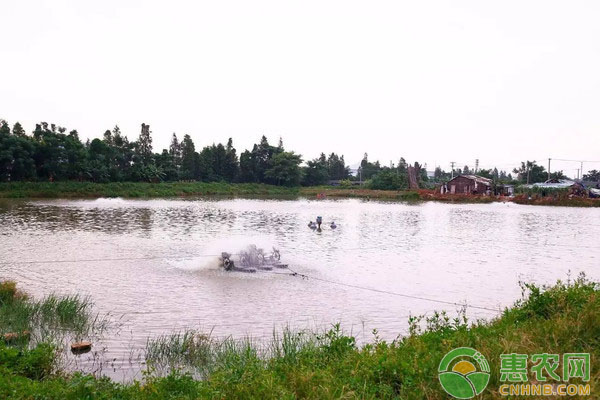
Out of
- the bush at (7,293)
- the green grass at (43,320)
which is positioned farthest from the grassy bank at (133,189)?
the green grass at (43,320)

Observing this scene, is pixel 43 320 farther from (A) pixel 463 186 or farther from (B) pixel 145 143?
(A) pixel 463 186

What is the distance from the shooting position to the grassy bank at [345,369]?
502 centimetres

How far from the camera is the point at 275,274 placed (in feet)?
51.0

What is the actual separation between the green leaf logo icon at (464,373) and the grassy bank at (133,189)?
5522 centimetres

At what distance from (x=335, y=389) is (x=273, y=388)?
691mm

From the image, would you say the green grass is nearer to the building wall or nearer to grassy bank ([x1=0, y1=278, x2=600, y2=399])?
grassy bank ([x1=0, y1=278, x2=600, y2=399])

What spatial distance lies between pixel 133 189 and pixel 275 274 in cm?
5367

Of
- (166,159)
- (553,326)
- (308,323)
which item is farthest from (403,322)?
(166,159)

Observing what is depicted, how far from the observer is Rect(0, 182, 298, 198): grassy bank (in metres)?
52.2

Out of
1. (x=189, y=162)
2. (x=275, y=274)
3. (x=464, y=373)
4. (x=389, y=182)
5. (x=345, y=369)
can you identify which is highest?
(x=189, y=162)

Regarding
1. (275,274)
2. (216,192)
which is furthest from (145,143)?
(275,274)

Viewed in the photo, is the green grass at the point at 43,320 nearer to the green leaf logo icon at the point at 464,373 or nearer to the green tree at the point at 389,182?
the green leaf logo icon at the point at 464,373

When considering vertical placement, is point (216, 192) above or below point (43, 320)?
above

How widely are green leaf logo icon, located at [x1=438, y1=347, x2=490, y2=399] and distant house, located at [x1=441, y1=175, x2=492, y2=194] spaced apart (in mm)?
79788
